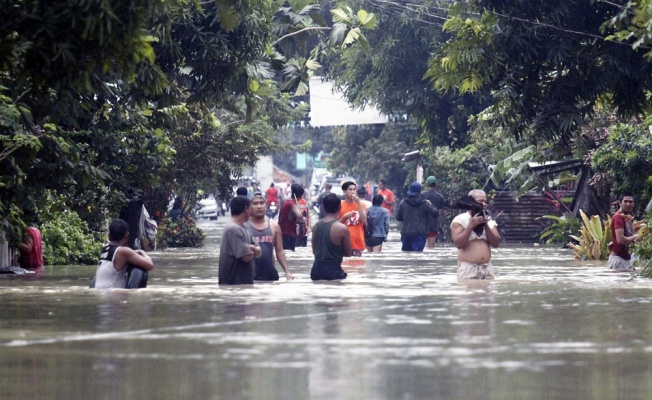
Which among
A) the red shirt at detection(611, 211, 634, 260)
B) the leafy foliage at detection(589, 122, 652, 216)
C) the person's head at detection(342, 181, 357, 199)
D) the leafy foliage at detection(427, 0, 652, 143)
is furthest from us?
the person's head at detection(342, 181, 357, 199)

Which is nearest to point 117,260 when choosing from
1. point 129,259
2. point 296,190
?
point 129,259

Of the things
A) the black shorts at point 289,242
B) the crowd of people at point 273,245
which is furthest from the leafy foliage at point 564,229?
the crowd of people at point 273,245

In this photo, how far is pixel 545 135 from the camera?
21.0 m

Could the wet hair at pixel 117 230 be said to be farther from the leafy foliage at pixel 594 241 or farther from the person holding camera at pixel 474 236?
the leafy foliage at pixel 594 241

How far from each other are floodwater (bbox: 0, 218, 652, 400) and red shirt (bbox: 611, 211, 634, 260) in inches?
87.3

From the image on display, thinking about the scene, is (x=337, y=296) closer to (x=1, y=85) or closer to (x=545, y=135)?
(x=1, y=85)

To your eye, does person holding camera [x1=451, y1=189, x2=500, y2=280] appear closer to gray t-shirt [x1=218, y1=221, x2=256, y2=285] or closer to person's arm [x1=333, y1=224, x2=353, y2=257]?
person's arm [x1=333, y1=224, x2=353, y2=257]

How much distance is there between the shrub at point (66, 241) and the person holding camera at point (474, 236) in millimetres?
9714

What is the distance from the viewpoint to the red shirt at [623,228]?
1977cm

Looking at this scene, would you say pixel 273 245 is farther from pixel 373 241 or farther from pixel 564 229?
pixel 564 229

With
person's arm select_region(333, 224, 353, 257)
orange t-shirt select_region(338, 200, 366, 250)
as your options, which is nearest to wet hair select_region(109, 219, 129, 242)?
person's arm select_region(333, 224, 353, 257)

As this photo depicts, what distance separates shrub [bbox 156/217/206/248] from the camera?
35.2 metres

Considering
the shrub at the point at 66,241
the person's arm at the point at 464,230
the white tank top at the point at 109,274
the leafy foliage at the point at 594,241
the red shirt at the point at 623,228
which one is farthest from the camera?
the leafy foliage at the point at 594,241

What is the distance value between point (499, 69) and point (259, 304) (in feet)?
28.5
